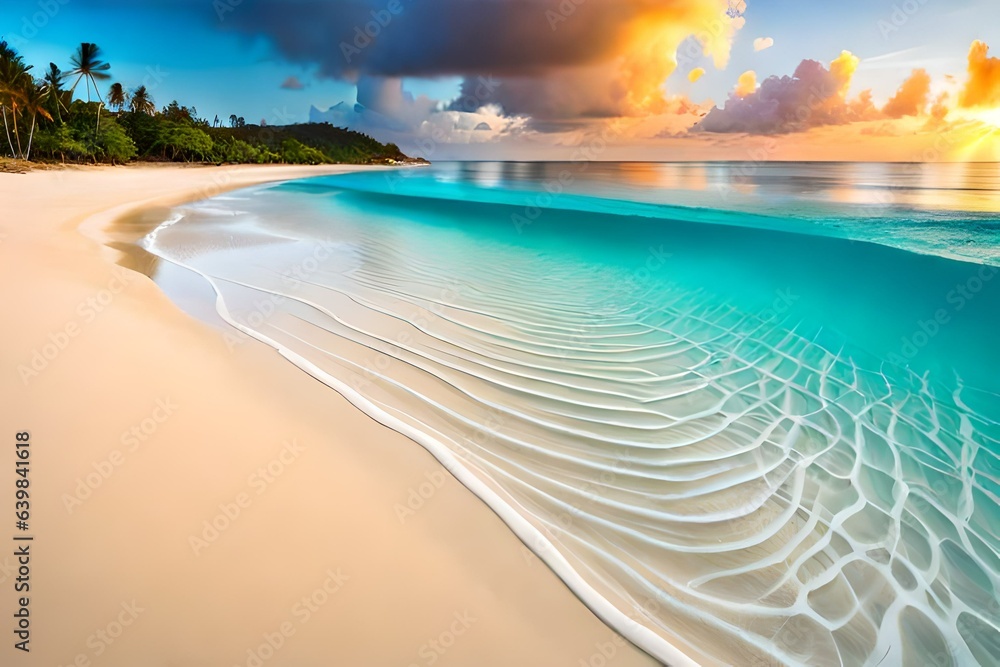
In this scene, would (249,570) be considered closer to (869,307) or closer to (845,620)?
(845,620)

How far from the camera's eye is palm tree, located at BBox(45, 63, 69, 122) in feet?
122

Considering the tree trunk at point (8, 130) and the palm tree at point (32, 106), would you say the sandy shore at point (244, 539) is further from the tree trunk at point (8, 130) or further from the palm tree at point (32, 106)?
the tree trunk at point (8, 130)

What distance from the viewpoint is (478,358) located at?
4445mm

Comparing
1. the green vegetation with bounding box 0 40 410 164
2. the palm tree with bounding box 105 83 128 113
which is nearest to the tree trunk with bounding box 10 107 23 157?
the green vegetation with bounding box 0 40 410 164

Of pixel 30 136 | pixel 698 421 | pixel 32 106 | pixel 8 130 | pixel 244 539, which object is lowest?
pixel 698 421

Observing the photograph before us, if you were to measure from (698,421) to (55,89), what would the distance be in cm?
5551

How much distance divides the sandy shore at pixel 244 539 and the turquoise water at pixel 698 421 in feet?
0.81

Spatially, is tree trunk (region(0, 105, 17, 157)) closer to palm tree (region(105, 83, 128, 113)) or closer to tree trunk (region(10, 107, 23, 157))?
tree trunk (region(10, 107, 23, 157))

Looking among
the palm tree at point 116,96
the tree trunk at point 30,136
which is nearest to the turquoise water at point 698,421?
the tree trunk at point 30,136

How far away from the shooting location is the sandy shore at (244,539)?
1.57m

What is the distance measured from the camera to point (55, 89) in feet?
125

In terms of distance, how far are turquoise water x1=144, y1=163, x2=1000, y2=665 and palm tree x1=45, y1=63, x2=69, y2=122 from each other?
4232 cm

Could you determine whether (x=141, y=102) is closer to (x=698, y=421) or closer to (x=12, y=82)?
(x=12, y=82)

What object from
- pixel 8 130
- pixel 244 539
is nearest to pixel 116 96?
pixel 8 130
